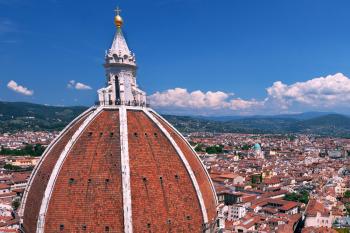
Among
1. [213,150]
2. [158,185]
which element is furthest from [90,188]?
[213,150]

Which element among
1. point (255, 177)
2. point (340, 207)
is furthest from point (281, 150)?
point (340, 207)

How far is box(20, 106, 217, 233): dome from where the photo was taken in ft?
54.5

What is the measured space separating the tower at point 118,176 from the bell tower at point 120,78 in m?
0.05

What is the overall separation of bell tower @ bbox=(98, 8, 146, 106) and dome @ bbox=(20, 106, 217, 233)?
1.94 ft

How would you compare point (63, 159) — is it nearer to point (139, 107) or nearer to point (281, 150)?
point (139, 107)

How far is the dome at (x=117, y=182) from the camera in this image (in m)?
16.6

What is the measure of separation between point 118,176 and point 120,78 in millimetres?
5755

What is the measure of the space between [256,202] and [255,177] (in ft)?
77.9

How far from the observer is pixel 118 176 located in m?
17.0

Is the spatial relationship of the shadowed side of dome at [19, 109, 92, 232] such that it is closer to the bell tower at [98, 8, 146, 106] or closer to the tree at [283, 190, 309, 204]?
the bell tower at [98, 8, 146, 106]

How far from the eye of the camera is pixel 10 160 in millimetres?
103875

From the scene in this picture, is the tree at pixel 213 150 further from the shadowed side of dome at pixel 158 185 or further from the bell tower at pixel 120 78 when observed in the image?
the shadowed side of dome at pixel 158 185

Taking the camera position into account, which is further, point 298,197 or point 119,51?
point 298,197

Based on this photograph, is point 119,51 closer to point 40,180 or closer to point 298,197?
point 40,180
